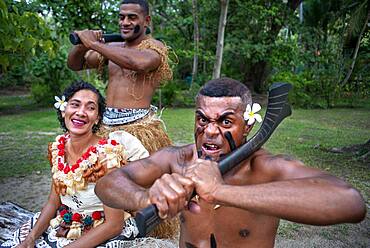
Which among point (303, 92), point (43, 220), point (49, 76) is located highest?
point (43, 220)

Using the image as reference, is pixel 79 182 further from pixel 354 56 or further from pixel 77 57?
pixel 354 56

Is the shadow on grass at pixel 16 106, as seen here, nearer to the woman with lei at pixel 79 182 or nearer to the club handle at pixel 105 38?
the club handle at pixel 105 38

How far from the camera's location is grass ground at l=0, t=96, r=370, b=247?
501cm

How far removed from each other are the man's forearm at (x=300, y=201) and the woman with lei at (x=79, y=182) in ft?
3.55

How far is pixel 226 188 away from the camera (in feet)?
4.21

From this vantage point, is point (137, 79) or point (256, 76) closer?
point (137, 79)

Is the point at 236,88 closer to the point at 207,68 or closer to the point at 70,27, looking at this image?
the point at 70,27

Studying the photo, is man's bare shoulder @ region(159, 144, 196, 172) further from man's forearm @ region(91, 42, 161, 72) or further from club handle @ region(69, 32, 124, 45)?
club handle @ region(69, 32, 124, 45)

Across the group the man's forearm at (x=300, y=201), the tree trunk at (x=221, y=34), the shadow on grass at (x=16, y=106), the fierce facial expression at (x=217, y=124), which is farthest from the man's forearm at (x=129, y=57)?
the shadow on grass at (x=16, y=106)

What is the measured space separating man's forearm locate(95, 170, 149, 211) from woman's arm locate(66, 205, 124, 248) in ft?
1.80

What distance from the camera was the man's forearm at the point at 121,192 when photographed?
142 cm

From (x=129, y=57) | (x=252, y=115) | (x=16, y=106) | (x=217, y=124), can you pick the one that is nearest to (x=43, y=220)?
(x=129, y=57)

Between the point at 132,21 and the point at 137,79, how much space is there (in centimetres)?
43

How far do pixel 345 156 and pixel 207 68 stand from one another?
982 cm
